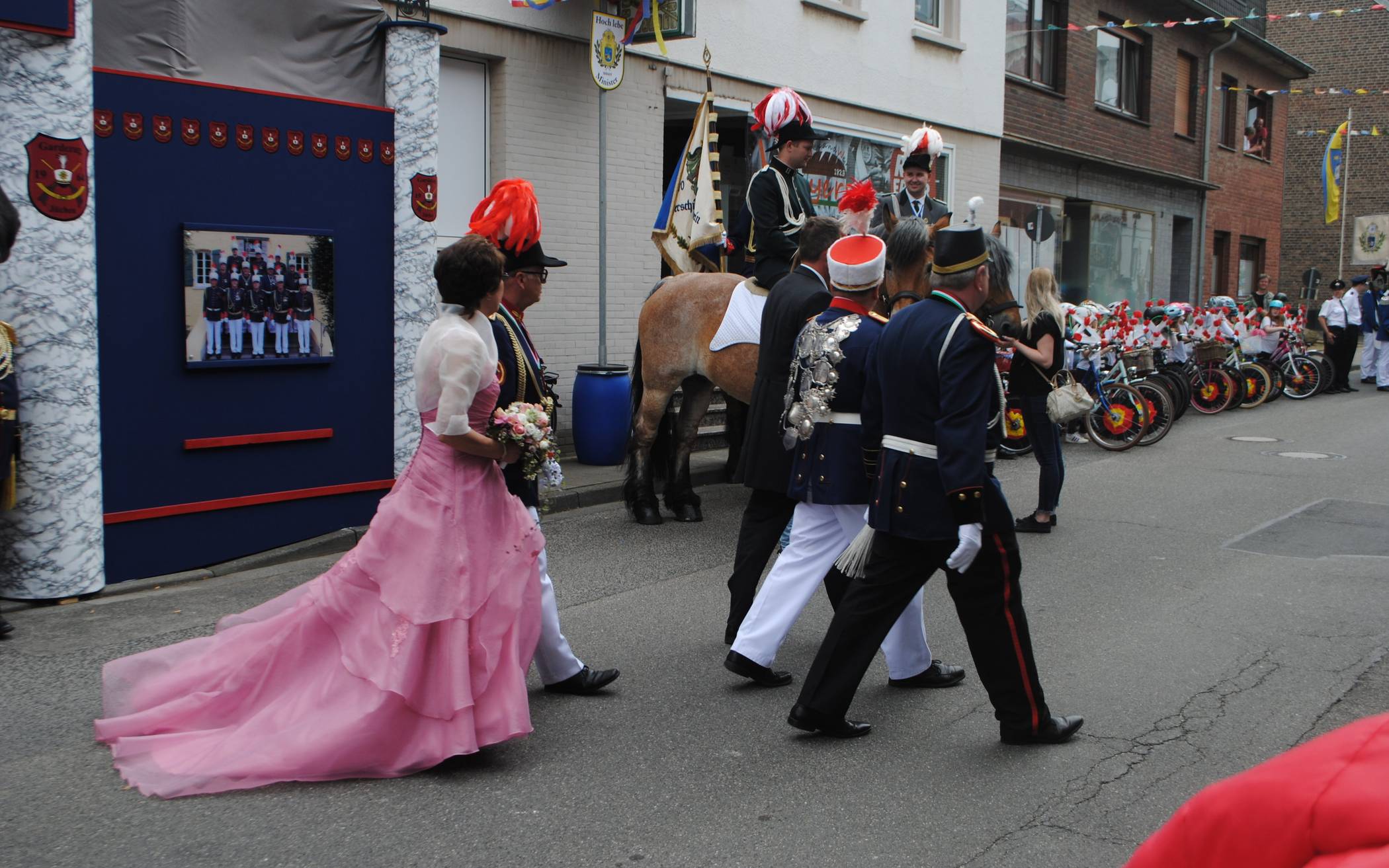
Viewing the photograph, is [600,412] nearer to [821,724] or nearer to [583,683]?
[583,683]

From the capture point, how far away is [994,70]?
18.2 metres

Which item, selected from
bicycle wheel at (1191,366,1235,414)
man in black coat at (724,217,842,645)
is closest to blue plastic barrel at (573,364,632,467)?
man in black coat at (724,217,842,645)

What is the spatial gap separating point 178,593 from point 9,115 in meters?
2.59

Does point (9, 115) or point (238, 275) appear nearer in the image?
point (9, 115)

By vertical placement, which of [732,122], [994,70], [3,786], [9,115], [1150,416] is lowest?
[3,786]

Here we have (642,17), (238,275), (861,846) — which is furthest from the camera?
(642,17)

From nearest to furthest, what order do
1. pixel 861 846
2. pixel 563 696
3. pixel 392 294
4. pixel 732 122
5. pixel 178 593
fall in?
pixel 861 846 → pixel 563 696 → pixel 178 593 → pixel 392 294 → pixel 732 122

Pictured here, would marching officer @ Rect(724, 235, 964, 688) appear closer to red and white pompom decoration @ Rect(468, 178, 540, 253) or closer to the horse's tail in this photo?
red and white pompom decoration @ Rect(468, 178, 540, 253)

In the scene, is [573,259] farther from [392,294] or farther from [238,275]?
[238,275]

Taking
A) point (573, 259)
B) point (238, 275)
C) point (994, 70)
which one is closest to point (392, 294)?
point (238, 275)

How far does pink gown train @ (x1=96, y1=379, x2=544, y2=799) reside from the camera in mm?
4055

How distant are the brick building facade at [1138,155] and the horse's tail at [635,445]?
312 inches

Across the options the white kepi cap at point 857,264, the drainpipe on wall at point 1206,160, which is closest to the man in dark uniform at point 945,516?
the white kepi cap at point 857,264

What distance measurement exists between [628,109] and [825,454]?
8.05 meters
